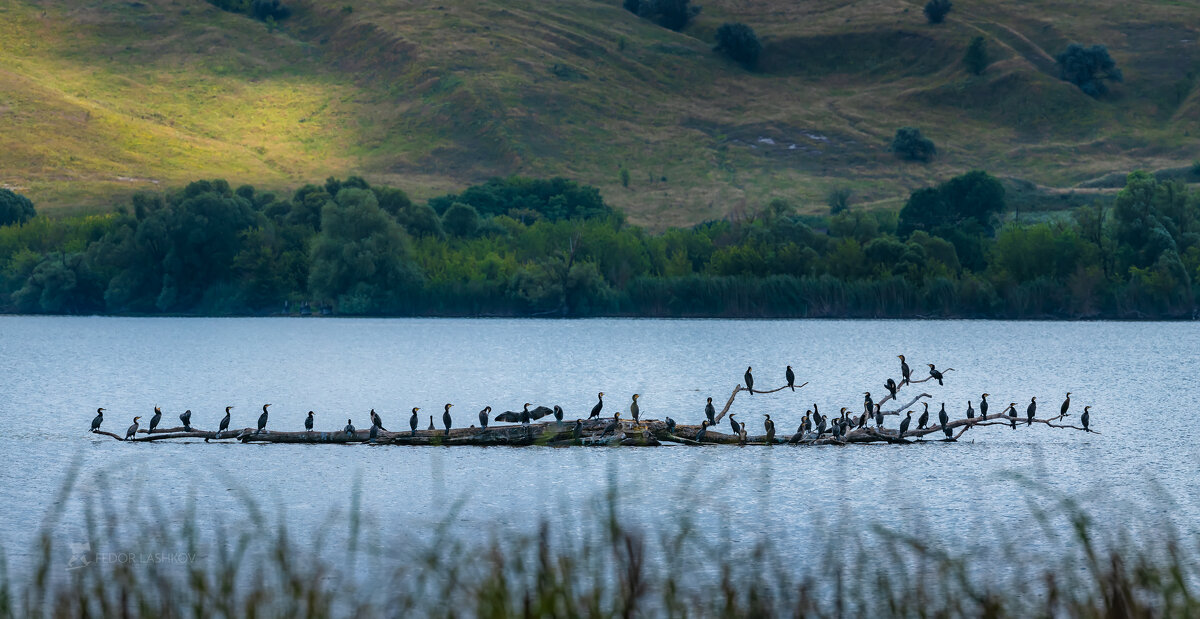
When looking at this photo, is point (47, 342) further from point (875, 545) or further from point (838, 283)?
point (875, 545)

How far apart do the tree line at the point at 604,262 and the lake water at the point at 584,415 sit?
15.1ft

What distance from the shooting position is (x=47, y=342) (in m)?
109

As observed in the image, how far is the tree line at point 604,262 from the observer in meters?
122

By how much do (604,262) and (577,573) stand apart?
12695 cm

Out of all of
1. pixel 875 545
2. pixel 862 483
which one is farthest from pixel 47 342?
pixel 875 545

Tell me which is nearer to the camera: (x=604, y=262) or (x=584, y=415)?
(x=584, y=415)

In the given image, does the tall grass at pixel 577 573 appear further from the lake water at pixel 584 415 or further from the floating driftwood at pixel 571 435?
the floating driftwood at pixel 571 435

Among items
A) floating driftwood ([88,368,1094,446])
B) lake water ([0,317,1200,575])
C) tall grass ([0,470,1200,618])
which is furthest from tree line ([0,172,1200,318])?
tall grass ([0,470,1200,618])

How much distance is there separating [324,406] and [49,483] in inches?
945

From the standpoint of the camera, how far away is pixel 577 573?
13391mm

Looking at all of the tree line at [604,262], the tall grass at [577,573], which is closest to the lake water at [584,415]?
the tall grass at [577,573]

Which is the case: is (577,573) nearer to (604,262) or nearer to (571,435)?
(571,435)

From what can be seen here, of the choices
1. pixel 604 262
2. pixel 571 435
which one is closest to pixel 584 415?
pixel 571 435

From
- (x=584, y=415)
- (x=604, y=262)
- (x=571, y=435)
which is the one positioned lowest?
(x=571, y=435)
